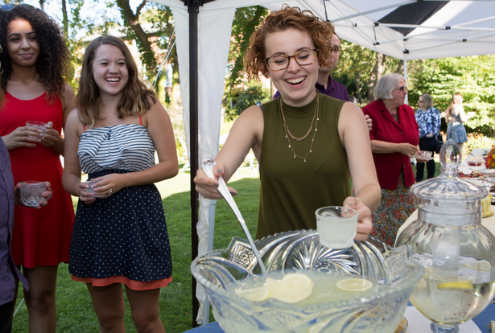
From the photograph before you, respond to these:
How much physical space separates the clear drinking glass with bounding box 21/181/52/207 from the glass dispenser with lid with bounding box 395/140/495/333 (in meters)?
1.55

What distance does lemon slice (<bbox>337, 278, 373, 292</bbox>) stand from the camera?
2.44 ft

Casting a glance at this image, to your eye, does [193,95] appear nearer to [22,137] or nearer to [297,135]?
[22,137]

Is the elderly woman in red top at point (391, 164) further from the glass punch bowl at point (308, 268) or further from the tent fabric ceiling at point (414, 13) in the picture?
the glass punch bowl at point (308, 268)

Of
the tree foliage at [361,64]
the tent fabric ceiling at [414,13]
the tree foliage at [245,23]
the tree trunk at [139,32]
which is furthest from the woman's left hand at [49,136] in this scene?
the tree foliage at [361,64]

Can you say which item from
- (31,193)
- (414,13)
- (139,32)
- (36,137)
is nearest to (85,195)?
(31,193)

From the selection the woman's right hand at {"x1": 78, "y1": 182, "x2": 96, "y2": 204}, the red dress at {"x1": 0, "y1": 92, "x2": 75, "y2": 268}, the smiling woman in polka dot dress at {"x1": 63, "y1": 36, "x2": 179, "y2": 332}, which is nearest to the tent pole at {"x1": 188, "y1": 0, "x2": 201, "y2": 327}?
the smiling woman in polka dot dress at {"x1": 63, "y1": 36, "x2": 179, "y2": 332}

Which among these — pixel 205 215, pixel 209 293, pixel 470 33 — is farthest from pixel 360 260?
pixel 470 33

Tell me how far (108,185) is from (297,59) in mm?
976

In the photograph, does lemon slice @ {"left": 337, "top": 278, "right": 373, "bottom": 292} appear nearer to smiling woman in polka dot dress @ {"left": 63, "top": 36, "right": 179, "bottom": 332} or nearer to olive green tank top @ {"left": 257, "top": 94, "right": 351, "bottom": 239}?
olive green tank top @ {"left": 257, "top": 94, "right": 351, "bottom": 239}

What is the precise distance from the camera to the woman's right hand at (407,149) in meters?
3.17

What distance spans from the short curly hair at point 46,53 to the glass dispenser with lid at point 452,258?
1.89 metres

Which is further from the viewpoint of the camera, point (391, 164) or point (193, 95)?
point (391, 164)

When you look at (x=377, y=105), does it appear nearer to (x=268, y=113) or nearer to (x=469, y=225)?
(x=268, y=113)

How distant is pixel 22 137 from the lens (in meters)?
1.81
